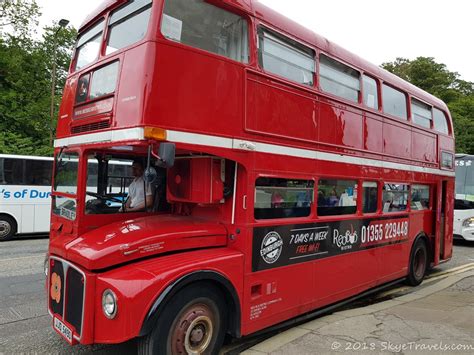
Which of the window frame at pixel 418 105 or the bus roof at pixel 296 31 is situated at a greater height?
the bus roof at pixel 296 31

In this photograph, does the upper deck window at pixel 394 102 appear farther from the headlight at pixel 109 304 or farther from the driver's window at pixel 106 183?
the headlight at pixel 109 304

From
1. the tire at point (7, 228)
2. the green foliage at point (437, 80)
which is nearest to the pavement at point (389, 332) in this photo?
the tire at point (7, 228)

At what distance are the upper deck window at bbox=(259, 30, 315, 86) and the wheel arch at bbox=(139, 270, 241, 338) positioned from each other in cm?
241

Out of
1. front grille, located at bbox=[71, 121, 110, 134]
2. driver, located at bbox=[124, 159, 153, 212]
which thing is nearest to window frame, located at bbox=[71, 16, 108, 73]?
front grille, located at bbox=[71, 121, 110, 134]

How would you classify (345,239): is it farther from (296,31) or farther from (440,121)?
(440,121)

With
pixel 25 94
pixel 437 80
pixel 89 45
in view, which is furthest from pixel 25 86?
pixel 437 80

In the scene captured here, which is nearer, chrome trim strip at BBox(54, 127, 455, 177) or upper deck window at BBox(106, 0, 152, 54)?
chrome trim strip at BBox(54, 127, 455, 177)

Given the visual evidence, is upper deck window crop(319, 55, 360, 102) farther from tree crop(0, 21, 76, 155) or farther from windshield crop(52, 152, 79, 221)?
tree crop(0, 21, 76, 155)

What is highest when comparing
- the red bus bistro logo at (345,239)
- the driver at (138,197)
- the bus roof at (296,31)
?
the bus roof at (296,31)

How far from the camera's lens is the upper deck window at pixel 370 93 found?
6.22 metres

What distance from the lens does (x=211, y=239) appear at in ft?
13.5

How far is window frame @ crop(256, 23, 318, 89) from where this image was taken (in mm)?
4434

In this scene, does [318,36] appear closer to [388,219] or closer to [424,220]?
[388,219]

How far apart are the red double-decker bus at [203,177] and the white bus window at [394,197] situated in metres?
0.77
